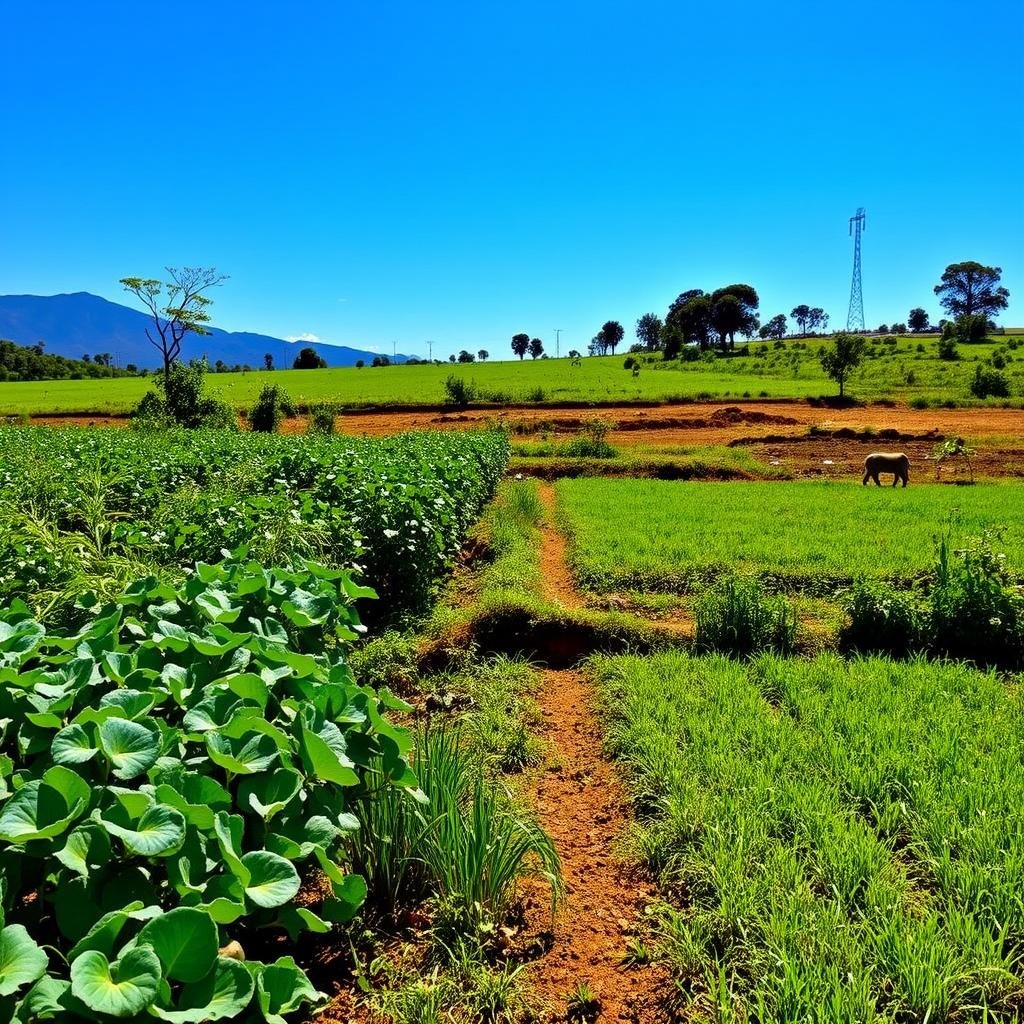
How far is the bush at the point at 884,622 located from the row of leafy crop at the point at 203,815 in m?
5.16

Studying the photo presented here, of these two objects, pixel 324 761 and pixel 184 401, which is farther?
pixel 184 401

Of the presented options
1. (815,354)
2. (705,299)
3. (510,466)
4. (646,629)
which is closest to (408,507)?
→ (646,629)

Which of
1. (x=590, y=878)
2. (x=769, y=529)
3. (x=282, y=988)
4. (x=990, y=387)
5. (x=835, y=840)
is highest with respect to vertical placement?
(x=990, y=387)

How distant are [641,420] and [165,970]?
32.5 m

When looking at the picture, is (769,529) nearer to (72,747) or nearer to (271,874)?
(271,874)

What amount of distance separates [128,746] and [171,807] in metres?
0.29

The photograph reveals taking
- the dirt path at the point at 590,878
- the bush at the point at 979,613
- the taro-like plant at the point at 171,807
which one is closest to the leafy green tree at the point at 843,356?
the bush at the point at 979,613

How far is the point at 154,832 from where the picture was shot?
1540 mm

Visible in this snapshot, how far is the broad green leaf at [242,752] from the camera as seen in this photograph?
182 centimetres

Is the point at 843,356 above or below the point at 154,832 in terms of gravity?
above

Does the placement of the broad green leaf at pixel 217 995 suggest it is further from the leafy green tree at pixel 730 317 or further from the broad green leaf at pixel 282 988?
the leafy green tree at pixel 730 317

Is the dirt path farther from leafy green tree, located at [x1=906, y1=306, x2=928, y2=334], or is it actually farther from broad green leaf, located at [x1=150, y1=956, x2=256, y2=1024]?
leafy green tree, located at [x1=906, y1=306, x2=928, y2=334]

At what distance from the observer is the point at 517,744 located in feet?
15.9

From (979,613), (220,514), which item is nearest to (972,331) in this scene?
(979,613)
